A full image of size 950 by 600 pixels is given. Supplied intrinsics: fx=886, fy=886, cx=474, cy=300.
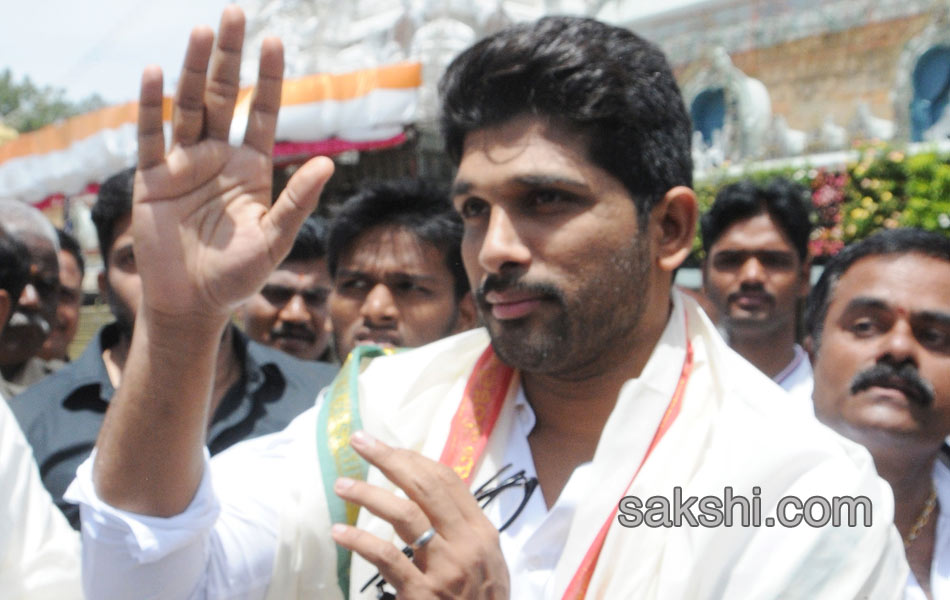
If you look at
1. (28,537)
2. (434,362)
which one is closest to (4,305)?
(28,537)

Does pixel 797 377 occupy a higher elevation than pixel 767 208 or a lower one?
lower

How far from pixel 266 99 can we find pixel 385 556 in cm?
68

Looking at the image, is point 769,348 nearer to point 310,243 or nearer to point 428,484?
point 310,243

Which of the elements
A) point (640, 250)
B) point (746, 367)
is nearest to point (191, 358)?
point (640, 250)

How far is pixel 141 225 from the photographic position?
4.25 feet

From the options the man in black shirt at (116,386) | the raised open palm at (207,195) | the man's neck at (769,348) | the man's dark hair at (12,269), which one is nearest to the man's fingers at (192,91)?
the raised open palm at (207,195)

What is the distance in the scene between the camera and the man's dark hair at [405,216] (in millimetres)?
2959

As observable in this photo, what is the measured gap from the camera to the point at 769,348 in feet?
11.1

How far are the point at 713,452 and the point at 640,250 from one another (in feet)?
1.29

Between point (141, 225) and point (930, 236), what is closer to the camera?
point (141, 225)

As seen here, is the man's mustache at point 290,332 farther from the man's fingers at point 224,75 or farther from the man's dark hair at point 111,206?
the man's fingers at point 224,75

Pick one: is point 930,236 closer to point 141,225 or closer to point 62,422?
point 141,225

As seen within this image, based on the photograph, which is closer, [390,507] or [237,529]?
[390,507]

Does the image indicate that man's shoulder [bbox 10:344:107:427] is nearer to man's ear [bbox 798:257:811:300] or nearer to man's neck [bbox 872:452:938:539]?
man's neck [bbox 872:452:938:539]
